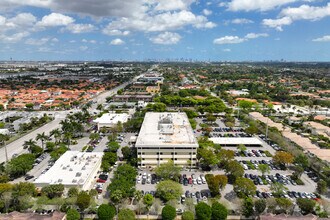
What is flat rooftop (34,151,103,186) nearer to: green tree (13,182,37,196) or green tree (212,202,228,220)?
green tree (13,182,37,196)

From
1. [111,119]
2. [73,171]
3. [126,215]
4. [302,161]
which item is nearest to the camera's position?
[126,215]

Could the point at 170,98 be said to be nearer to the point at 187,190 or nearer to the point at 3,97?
the point at 187,190

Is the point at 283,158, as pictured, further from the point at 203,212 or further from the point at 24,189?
the point at 24,189

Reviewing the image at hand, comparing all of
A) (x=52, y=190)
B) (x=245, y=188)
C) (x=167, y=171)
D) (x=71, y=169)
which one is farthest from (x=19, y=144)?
(x=245, y=188)

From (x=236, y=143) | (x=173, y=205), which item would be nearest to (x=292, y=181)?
(x=236, y=143)

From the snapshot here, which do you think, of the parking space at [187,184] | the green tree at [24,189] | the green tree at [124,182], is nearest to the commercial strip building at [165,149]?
the parking space at [187,184]

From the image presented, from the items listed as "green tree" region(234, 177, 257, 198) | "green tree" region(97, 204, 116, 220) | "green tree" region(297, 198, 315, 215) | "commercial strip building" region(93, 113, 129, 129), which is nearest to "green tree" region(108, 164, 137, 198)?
"green tree" region(97, 204, 116, 220)
